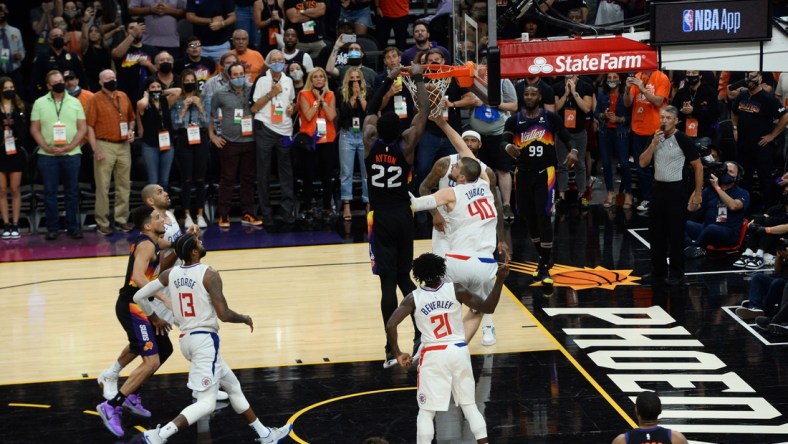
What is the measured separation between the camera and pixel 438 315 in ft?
26.1

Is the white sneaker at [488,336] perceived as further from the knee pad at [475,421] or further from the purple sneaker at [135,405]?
the purple sneaker at [135,405]

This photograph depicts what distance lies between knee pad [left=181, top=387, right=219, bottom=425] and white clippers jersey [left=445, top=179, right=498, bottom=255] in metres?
2.59

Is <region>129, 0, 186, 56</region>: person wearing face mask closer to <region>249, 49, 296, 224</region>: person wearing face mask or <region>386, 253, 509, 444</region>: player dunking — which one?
<region>249, 49, 296, 224</region>: person wearing face mask

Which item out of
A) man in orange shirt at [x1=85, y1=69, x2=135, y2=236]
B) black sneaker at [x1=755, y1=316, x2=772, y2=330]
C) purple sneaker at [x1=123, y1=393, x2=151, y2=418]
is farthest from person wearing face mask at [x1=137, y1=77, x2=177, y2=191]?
black sneaker at [x1=755, y1=316, x2=772, y2=330]

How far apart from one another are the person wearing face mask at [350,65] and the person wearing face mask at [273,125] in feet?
2.85

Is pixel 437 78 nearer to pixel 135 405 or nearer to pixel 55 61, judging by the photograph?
pixel 135 405

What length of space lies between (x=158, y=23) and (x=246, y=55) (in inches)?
78.3

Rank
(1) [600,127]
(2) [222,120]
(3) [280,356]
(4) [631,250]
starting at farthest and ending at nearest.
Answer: (1) [600,127] → (2) [222,120] → (4) [631,250] → (3) [280,356]

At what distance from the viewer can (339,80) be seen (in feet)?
55.0

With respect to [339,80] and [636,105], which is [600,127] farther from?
[339,80]

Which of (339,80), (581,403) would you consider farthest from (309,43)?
(581,403)

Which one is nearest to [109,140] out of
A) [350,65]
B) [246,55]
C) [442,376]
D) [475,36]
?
[246,55]

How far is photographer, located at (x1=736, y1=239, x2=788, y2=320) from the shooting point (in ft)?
36.6

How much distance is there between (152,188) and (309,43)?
8.74m
